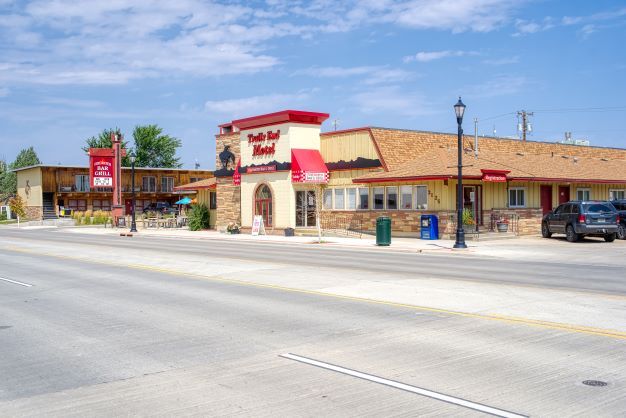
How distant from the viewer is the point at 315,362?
7.67 m

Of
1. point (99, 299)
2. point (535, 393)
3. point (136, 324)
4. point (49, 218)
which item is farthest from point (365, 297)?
point (49, 218)

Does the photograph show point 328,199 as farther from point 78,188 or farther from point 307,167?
point 78,188

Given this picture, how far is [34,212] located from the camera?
7756cm

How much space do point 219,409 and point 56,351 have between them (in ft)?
11.8

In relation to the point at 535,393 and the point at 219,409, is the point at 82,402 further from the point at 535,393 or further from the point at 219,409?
the point at 535,393

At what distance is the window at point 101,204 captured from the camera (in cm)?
7969

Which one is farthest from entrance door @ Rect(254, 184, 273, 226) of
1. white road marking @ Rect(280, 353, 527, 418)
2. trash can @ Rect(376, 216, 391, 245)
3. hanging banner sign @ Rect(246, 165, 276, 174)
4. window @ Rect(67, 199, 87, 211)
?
window @ Rect(67, 199, 87, 211)

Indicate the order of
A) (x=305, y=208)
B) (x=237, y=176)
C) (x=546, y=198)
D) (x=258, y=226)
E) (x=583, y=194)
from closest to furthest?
(x=546, y=198) < (x=305, y=208) < (x=583, y=194) < (x=258, y=226) < (x=237, y=176)

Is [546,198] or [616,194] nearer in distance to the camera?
[546,198]

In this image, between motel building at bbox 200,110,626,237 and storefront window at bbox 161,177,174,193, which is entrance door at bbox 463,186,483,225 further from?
storefront window at bbox 161,177,174,193

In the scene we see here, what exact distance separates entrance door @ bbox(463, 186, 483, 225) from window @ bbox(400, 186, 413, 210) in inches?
111

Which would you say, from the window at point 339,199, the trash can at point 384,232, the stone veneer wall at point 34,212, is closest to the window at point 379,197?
the window at point 339,199

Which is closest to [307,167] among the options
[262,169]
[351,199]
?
[351,199]

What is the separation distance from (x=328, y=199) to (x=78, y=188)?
4652cm
